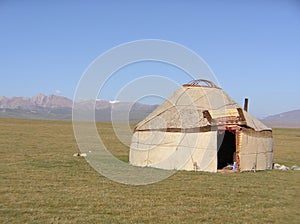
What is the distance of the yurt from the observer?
13.9m

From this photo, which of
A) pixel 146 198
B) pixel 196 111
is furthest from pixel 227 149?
pixel 146 198

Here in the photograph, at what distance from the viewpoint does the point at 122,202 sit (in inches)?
337

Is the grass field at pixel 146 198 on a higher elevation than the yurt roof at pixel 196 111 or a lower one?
lower

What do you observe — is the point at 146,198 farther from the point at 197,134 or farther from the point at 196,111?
the point at 196,111

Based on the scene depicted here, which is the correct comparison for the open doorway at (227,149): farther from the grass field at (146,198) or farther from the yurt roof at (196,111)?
the grass field at (146,198)

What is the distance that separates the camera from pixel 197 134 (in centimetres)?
1402

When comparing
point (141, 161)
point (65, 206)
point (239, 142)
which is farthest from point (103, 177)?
point (239, 142)

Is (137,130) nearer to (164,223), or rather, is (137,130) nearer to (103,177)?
(103,177)

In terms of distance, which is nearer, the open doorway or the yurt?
the yurt

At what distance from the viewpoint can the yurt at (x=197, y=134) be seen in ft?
45.5

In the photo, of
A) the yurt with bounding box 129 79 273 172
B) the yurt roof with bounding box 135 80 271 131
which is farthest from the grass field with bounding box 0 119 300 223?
the yurt roof with bounding box 135 80 271 131

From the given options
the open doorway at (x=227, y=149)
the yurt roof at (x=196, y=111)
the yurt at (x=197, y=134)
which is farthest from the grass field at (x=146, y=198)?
the open doorway at (x=227, y=149)

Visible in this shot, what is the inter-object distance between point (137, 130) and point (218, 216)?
318 inches

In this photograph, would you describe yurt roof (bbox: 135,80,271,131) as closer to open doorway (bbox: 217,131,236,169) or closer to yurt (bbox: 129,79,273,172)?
yurt (bbox: 129,79,273,172)
